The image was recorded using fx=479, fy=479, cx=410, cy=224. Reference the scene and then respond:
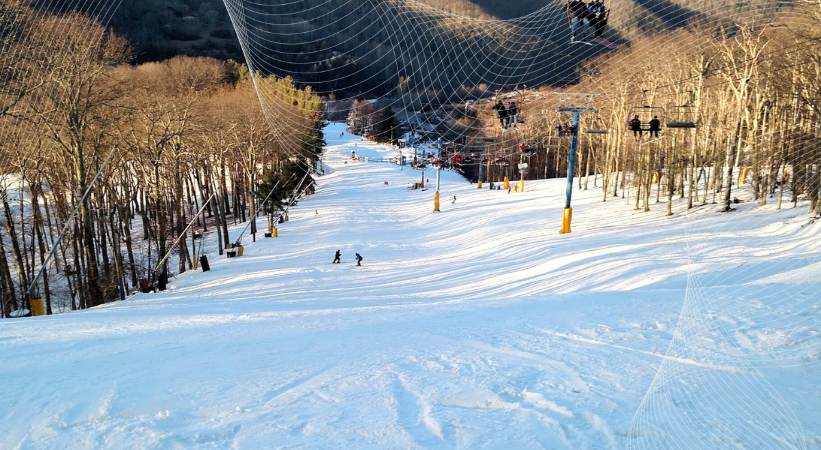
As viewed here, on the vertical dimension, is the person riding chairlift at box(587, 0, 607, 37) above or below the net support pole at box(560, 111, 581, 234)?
above

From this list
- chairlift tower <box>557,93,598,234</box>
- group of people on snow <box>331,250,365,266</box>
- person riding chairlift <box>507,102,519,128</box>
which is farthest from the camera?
group of people on snow <box>331,250,365,266</box>

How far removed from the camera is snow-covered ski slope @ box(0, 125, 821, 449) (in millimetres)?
3520

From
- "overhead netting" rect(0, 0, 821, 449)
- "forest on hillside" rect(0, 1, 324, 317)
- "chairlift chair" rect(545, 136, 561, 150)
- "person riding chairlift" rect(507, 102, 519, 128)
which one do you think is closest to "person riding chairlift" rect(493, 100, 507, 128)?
"person riding chairlift" rect(507, 102, 519, 128)

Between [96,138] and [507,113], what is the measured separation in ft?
42.5

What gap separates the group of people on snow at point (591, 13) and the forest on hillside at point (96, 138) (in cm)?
846

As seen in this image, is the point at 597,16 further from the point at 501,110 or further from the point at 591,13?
the point at 501,110

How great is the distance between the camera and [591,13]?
8.67 metres

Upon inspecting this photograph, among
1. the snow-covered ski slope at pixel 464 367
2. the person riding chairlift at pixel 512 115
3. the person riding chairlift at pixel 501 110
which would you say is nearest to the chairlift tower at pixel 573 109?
the person riding chairlift at pixel 512 115

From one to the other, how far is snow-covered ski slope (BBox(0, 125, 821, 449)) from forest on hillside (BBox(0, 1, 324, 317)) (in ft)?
16.2

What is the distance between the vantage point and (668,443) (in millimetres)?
3402

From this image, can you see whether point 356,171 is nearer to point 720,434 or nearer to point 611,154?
point 611,154

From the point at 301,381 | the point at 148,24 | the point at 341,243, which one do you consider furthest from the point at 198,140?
the point at 148,24

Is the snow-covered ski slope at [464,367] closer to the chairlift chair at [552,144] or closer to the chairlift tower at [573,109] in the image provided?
the chairlift tower at [573,109]

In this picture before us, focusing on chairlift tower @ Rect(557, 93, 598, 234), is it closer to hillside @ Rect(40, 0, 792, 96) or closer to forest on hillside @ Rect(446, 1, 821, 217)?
forest on hillside @ Rect(446, 1, 821, 217)
